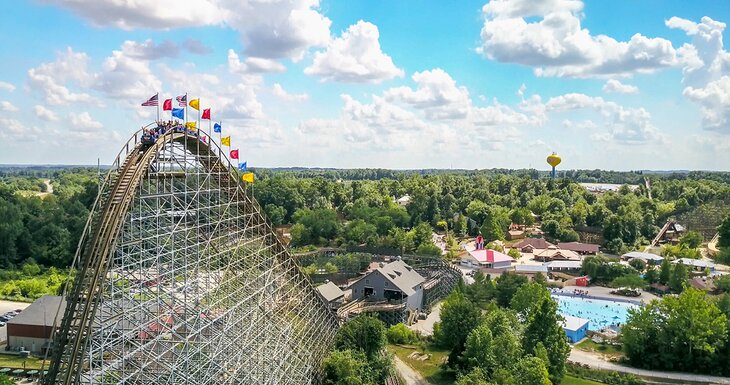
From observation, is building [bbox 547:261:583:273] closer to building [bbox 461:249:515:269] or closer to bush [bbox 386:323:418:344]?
building [bbox 461:249:515:269]

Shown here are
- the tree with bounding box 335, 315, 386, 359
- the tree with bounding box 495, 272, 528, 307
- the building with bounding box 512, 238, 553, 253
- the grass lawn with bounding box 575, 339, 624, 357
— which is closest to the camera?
the tree with bounding box 335, 315, 386, 359

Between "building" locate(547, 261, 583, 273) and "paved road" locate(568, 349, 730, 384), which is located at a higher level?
"building" locate(547, 261, 583, 273)

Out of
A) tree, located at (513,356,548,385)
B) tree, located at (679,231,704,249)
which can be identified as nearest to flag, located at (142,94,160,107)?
tree, located at (513,356,548,385)

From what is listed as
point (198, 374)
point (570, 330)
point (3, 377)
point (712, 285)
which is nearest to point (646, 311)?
point (570, 330)

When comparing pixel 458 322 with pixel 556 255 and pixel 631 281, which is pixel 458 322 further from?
pixel 556 255

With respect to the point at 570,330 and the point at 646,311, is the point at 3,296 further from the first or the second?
the point at 646,311

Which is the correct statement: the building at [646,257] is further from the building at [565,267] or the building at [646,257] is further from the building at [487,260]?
the building at [487,260]

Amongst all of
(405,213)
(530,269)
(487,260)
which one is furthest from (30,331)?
(405,213)

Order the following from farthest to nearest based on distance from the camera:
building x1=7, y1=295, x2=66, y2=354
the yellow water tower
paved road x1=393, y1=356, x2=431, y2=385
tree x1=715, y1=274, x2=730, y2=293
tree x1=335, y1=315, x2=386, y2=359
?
the yellow water tower < tree x1=715, y1=274, x2=730, y2=293 < building x1=7, y1=295, x2=66, y2=354 < paved road x1=393, y1=356, x2=431, y2=385 < tree x1=335, y1=315, x2=386, y2=359
